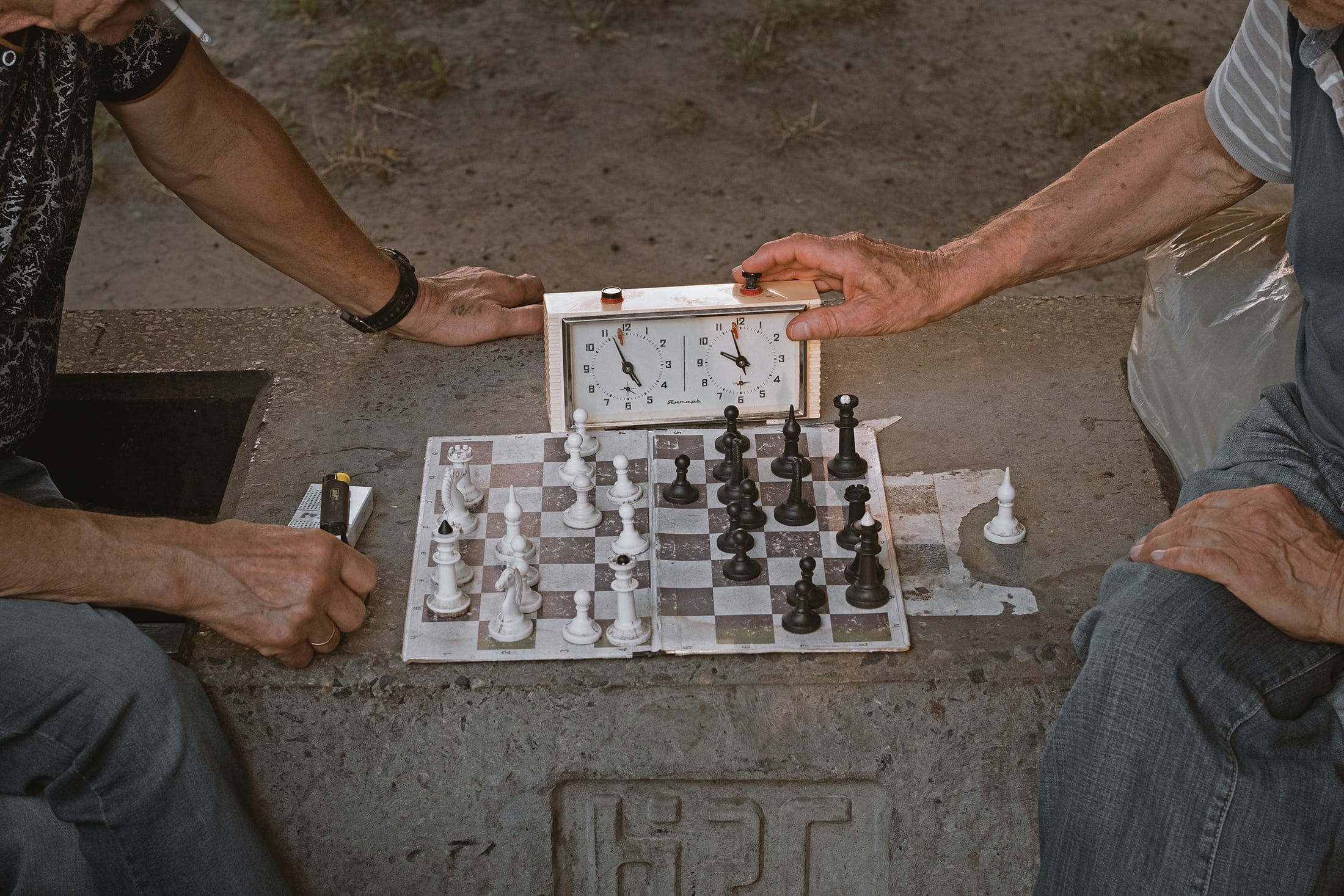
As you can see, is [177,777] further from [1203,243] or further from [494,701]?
[1203,243]

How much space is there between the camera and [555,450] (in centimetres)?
241

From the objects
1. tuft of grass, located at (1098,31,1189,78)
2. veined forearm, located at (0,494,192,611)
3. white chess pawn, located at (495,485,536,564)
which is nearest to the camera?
veined forearm, located at (0,494,192,611)

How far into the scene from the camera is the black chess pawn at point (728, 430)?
7.45 ft

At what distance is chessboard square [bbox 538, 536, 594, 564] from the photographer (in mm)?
2164

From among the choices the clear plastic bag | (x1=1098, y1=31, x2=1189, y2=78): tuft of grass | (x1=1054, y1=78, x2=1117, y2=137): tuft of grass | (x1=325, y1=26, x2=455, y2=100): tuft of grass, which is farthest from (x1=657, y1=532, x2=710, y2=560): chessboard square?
(x1=1098, y1=31, x2=1189, y2=78): tuft of grass

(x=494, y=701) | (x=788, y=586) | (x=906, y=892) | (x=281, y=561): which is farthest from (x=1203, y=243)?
(x=281, y=561)

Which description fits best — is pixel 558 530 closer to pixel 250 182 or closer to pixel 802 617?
pixel 802 617

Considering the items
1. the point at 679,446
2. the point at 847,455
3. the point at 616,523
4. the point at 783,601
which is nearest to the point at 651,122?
the point at 679,446

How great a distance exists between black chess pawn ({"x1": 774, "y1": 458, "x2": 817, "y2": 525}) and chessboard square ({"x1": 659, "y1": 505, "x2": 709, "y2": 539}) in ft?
0.30

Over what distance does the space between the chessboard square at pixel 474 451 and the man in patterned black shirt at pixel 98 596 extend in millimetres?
346

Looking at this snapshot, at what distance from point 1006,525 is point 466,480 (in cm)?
88

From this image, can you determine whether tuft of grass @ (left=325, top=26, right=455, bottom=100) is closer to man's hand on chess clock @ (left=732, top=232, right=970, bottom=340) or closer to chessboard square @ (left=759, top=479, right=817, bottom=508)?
man's hand on chess clock @ (left=732, top=232, right=970, bottom=340)

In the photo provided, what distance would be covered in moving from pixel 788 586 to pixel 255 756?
0.84 meters

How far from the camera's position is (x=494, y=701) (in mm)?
1994
